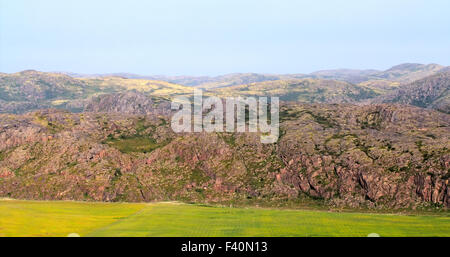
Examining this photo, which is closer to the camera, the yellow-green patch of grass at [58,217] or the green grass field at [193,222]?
the yellow-green patch of grass at [58,217]

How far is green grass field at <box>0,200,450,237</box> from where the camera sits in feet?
403

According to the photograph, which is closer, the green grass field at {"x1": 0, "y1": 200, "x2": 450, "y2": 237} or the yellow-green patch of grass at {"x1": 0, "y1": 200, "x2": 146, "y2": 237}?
the yellow-green patch of grass at {"x1": 0, "y1": 200, "x2": 146, "y2": 237}

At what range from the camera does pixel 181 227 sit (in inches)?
5177

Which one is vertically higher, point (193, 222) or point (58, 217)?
point (58, 217)

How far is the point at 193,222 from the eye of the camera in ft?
465

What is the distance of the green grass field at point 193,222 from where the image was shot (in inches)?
4833

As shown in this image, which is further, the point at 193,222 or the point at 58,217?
the point at 58,217

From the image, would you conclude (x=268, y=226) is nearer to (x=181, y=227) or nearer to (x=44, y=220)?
(x=181, y=227)
